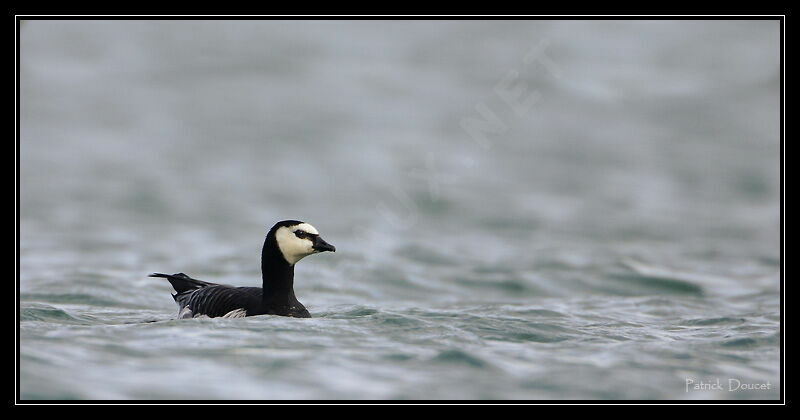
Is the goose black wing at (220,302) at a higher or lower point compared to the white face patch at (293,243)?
lower

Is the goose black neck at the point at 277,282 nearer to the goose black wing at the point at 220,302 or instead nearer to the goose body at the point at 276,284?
the goose body at the point at 276,284

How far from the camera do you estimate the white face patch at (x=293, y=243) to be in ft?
41.3

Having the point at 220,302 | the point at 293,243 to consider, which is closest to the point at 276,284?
the point at 293,243

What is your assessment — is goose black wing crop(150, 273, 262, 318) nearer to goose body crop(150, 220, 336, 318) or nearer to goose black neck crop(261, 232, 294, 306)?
goose body crop(150, 220, 336, 318)

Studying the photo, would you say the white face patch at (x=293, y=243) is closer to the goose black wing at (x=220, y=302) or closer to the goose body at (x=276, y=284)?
the goose body at (x=276, y=284)

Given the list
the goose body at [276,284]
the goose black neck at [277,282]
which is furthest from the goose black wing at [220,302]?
the goose black neck at [277,282]

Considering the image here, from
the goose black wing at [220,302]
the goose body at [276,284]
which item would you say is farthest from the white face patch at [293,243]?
the goose black wing at [220,302]

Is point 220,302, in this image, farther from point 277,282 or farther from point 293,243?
point 293,243

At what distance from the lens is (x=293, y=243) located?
497 inches

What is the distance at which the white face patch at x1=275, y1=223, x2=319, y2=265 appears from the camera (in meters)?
12.6

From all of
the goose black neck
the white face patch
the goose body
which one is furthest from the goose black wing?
the white face patch
